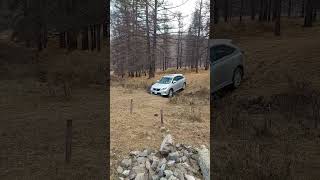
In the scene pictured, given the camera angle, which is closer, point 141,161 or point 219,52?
point 219,52

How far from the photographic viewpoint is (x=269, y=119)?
10.8 m

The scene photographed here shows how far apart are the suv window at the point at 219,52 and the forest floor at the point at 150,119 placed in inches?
176

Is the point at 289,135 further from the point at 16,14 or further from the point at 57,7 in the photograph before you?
the point at 16,14

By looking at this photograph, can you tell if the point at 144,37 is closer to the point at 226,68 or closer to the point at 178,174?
the point at 178,174

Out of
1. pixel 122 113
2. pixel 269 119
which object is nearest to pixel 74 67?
pixel 122 113

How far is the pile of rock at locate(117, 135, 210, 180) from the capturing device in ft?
30.0

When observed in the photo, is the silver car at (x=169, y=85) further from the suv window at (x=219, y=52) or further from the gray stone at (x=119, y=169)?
the suv window at (x=219, y=52)

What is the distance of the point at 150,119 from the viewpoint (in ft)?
44.1

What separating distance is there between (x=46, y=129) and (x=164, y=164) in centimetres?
475

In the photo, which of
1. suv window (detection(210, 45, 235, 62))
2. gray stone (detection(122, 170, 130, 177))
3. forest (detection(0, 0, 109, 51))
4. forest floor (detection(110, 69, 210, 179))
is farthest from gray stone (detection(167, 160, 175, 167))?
forest (detection(0, 0, 109, 51))

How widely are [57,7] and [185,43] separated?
13500 mm

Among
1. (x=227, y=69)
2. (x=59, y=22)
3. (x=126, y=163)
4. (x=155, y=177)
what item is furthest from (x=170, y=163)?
(x=59, y=22)

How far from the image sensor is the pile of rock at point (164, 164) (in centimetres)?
916

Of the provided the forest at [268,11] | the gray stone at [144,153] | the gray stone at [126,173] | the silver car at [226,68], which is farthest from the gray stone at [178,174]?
the forest at [268,11]
